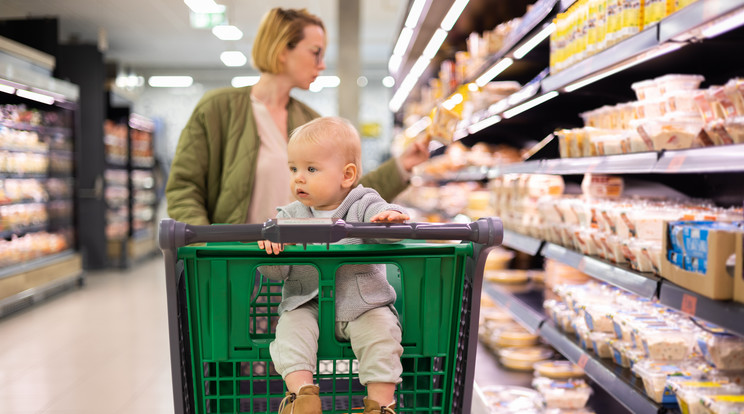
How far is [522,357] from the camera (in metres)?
3.63

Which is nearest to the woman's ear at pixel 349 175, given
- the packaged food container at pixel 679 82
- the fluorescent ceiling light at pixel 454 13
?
the packaged food container at pixel 679 82

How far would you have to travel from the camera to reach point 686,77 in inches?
91.1

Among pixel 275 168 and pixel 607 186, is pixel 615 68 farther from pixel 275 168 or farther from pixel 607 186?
pixel 275 168

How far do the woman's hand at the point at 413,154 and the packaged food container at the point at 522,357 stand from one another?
1640 mm

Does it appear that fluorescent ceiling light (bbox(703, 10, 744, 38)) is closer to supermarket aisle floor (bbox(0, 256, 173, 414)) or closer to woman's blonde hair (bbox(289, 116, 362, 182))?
woman's blonde hair (bbox(289, 116, 362, 182))

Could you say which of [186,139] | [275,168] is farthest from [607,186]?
[186,139]

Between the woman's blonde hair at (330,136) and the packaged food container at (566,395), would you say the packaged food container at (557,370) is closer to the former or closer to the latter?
the packaged food container at (566,395)

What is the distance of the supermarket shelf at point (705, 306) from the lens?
1458 mm

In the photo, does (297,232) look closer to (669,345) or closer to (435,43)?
(669,345)

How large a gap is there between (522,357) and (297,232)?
270 centimetres

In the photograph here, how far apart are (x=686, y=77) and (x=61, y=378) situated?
3.51m

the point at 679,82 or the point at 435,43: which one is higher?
the point at 435,43

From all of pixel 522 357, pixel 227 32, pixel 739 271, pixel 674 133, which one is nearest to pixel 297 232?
pixel 739 271

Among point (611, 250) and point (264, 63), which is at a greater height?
point (264, 63)
